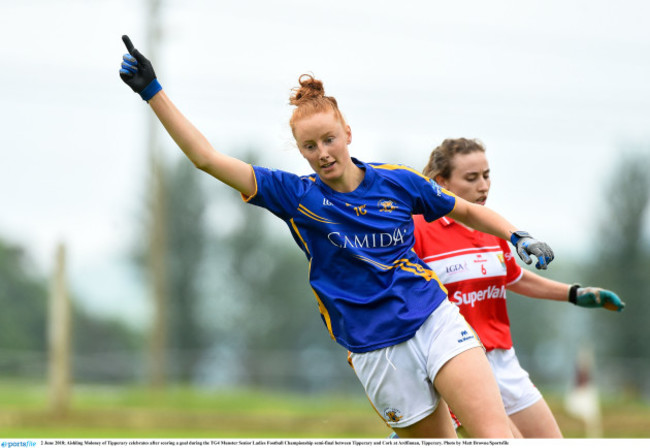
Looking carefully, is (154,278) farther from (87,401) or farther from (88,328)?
(88,328)

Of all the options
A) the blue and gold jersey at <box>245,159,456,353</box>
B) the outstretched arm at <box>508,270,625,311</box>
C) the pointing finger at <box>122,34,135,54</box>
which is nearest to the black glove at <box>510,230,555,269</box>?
the blue and gold jersey at <box>245,159,456,353</box>

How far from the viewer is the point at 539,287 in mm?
5152

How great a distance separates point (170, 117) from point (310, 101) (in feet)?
2.21

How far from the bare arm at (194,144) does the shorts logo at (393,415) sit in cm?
124

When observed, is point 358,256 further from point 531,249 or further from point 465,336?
point 531,249

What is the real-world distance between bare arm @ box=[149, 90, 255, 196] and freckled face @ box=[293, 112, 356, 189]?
1.04 ft

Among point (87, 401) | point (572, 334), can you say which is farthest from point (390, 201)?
point (572, 334)

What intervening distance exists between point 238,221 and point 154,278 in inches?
905

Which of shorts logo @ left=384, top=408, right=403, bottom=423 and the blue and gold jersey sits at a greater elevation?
the blue and gold jersey

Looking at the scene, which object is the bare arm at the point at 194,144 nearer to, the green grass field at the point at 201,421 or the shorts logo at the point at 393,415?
the shorts logo at the point at 393,415

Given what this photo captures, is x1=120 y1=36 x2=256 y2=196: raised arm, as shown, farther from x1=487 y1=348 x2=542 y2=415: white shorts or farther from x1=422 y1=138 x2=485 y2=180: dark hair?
x1=487 y1=348 x2=542 y2=415: white shorts

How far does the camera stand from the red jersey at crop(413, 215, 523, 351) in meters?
4.67

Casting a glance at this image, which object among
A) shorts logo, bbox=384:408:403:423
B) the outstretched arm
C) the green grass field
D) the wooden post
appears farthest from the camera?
the wooden post

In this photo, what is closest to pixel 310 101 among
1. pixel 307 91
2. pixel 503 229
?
pixel 307 91
